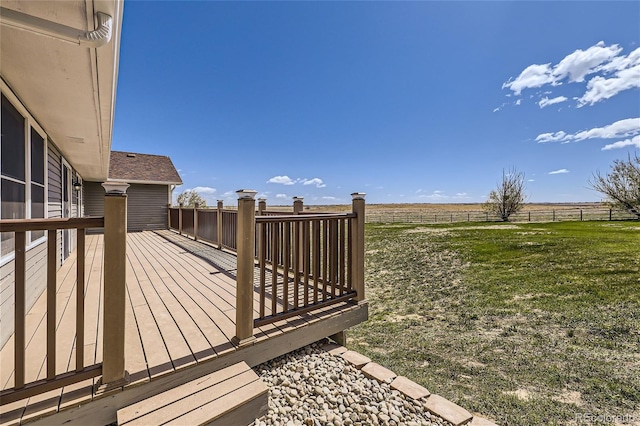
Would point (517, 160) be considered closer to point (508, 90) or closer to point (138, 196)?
point (508, 90)

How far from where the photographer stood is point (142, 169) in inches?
487

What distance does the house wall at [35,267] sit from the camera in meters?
2.14

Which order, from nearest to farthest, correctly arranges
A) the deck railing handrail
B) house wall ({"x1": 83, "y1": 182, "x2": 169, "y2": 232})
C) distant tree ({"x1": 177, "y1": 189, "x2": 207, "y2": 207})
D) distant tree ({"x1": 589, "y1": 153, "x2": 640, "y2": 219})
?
the deck railing handrail
house wall ({"x1": 83, "y1": 182, "x2": 169, "y2": 232})
distant tree ({"x1": 589, "y1": 153, "x2": 640, "y2": 219})
distant tree ({"x1": 177, "y1": 189, "x2": 207, "y2": 207})

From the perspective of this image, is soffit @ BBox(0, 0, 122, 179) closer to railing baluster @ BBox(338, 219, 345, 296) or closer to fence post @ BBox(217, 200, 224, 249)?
railing baluster @ BBox(338, 219, 345, 296)

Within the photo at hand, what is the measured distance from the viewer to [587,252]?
293 inches

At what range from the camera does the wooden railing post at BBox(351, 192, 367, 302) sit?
3.03 m

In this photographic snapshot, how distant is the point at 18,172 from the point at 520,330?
21.8ft

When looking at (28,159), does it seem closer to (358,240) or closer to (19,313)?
(19,313)

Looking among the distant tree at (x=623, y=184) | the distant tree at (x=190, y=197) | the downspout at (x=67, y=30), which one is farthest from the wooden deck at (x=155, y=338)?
the distant tree at (x=623, y=184)

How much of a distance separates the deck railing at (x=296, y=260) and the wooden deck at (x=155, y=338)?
6.2 inches

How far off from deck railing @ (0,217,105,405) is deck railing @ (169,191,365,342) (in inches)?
36.5

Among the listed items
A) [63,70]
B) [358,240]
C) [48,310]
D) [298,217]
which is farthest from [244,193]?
[63,70]

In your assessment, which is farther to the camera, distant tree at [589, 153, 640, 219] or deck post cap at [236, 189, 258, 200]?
distant tree at [589, 153, 640, 219]

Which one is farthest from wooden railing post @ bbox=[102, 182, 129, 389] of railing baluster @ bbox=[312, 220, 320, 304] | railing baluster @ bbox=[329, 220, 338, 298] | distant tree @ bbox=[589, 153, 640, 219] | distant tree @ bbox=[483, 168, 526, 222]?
distant tree @ bbox=[589, 153, 640, 219]
